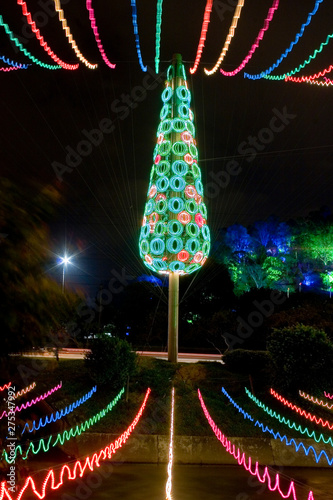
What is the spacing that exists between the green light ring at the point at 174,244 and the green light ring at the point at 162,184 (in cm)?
169

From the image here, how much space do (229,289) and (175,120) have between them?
2255cm

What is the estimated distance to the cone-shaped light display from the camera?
18438mm

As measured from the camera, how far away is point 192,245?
60.8 feet

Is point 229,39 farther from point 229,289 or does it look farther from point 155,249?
point 229,289

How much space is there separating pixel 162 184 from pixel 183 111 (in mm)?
2784

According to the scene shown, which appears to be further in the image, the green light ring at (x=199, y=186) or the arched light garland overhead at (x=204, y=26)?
the green light ring at (x=199, y=186)

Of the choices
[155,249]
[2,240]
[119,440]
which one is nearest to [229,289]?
[155,249]

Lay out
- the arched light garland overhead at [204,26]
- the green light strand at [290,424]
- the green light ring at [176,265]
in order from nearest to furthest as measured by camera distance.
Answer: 1. the arched light garland overhead at [204,26]
2. the green light strand at [290,424]
3. the green light ring at [176,265]

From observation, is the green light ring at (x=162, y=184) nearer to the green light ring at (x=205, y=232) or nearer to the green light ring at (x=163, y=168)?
the green light ring at (x=163, y=168)

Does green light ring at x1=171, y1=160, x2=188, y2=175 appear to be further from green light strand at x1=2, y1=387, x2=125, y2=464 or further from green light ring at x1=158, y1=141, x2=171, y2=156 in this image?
green light strand at x1=2, y1=387, x2=125, y2=464

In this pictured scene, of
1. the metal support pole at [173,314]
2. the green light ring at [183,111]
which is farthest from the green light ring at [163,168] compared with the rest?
the metal support pole at [173,314]

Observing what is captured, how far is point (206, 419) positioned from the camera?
43.3 feet

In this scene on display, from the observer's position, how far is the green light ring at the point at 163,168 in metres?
18.8

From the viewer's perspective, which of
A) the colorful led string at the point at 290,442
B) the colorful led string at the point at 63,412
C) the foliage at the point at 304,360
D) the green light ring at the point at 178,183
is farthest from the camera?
the green light ring at the point at 178,183
